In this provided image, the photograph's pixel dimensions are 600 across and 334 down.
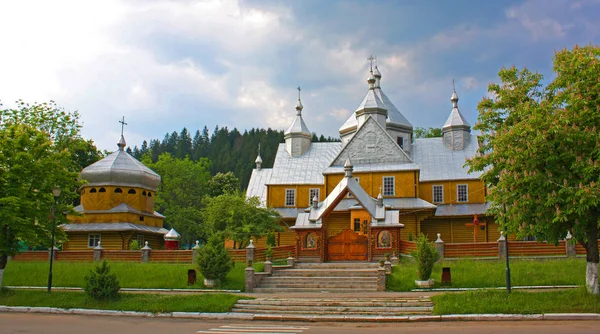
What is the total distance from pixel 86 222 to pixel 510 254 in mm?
26781

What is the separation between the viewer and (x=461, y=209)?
126 ft

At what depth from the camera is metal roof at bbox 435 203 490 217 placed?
37.7m

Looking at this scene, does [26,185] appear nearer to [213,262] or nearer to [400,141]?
[213,262]

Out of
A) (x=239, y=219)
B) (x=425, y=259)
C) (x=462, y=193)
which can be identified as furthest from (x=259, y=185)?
(x=425, y=259)

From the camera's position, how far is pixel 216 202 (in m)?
37.2

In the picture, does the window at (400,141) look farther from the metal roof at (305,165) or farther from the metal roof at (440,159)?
the metal roof at (305,165)

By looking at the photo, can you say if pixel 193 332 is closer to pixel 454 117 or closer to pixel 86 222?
pixel 86 222

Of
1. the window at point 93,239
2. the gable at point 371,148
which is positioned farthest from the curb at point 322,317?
the gable at point 371,148

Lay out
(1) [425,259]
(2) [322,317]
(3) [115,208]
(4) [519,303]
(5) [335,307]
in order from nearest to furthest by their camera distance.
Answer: (4) [519,303] < (2) [322,317] < (5) [335,307] < (1) [425,259] < (3) [115,208]

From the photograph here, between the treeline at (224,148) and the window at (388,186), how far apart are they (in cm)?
5654

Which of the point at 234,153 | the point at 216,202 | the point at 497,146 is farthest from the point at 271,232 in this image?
the point at 234,153

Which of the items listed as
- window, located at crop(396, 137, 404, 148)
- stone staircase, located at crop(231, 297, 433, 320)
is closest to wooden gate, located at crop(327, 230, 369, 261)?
stone staircase, located at crop(231, 297, 433, 320)

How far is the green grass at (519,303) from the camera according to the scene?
16188mm

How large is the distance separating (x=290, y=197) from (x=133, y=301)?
23211 mm
